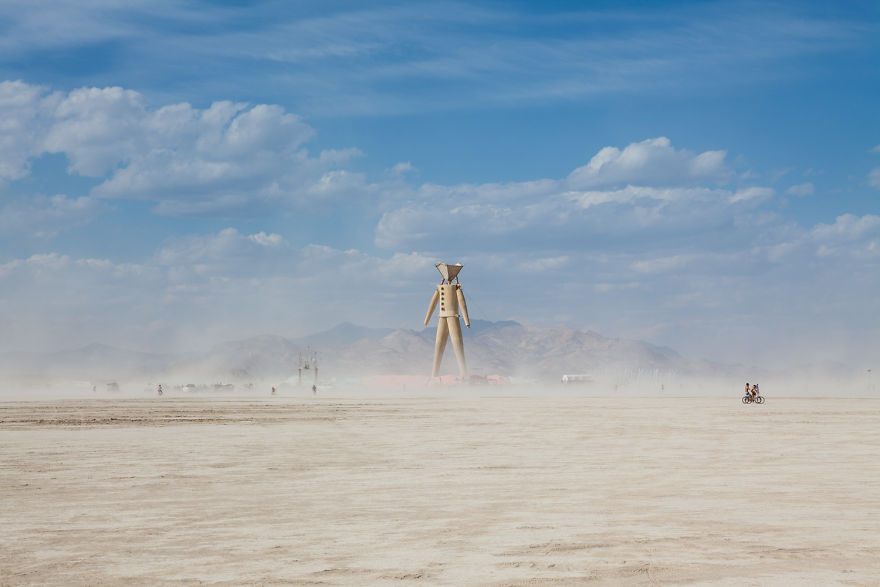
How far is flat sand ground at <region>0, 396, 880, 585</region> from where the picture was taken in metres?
8.44

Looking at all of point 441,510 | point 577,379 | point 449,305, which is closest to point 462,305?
point 449,305

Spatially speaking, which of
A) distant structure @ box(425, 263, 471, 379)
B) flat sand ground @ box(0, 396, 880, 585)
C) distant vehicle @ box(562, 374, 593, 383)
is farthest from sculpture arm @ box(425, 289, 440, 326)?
flat sand ground @ box(0, 396, 880, 585)

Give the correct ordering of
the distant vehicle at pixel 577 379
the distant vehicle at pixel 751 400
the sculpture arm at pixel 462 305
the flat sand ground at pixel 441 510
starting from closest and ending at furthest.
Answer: the flat sand ground at pixel 441 510 < the distant vehicle at pixel 751 400 < the sculpture arm at pixel 462 305 < the distant vehicle at pixel 577 379

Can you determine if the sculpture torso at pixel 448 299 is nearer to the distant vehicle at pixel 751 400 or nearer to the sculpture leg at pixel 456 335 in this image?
the sculpture leg at pixel 456 335

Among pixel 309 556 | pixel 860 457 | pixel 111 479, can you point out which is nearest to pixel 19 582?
pixel 309 556

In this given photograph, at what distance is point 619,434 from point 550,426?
4043mm

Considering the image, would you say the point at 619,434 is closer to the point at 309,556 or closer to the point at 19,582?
the point at 309,556

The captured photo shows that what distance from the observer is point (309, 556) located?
29.7 ft

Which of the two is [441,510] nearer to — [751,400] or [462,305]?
[751,400]

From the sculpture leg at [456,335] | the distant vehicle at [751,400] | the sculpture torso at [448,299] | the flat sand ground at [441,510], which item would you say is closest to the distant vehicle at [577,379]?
the sculpture leg at [456,335]

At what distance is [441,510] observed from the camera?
11.9 meters

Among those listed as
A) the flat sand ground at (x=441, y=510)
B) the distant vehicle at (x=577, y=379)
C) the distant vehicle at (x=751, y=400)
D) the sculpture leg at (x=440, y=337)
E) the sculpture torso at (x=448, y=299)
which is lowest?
the distant vehicle at (x=751, y=400)

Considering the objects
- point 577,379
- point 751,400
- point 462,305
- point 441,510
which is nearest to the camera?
point 441,510

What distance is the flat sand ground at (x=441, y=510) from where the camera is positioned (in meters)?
8.44
